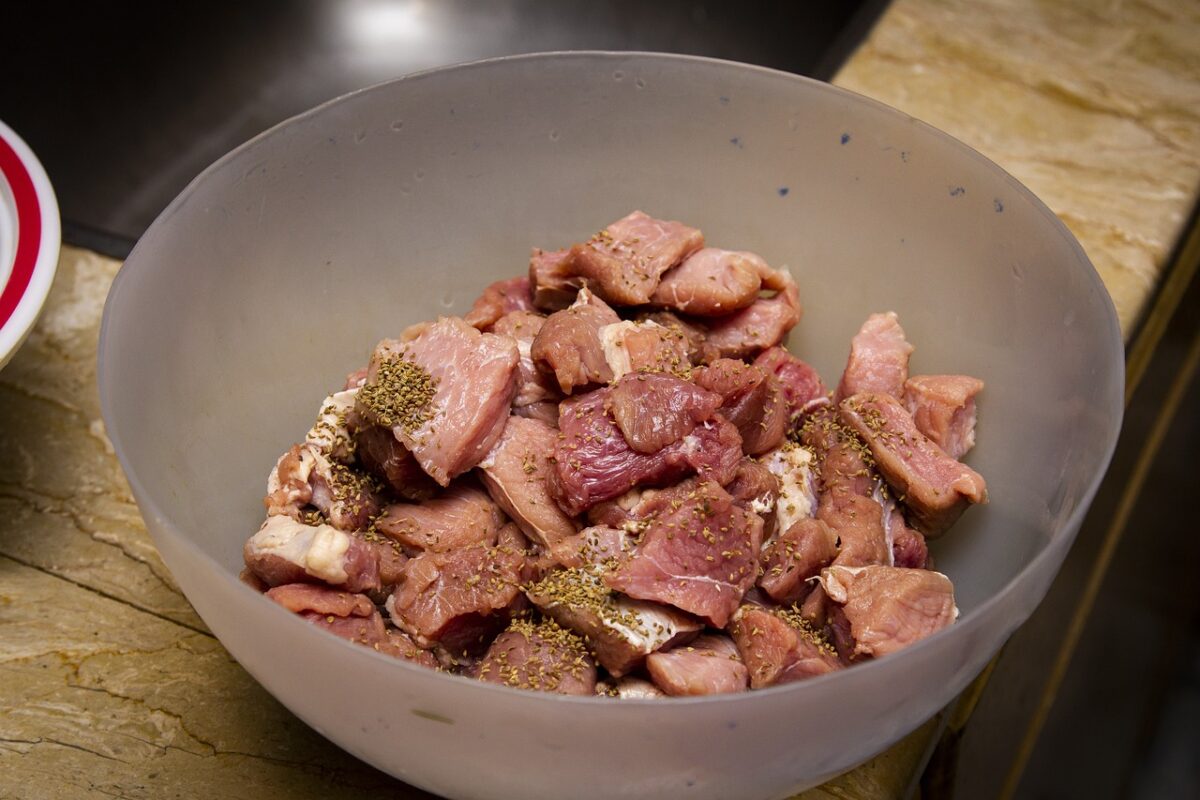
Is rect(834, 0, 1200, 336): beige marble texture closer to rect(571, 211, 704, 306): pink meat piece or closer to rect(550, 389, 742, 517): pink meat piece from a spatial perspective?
rect(571, 211, 704, 306): pink meat piece

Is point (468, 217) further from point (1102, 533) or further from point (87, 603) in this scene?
point (1102, 533)

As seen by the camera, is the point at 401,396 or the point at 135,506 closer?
the point at 401,396

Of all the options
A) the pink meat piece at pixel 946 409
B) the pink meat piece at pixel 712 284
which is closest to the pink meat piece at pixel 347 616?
the pink meat piece at pixel 712 284

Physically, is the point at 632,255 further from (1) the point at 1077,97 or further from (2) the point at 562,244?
(1) the point at 1077,97

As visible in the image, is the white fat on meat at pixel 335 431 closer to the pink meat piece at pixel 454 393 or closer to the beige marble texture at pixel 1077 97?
the pink meat piece at pixel 454 393

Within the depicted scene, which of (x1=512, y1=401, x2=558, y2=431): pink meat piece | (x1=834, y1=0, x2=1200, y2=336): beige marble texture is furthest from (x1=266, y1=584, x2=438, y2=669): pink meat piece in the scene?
(x1=834, y1=0, x2=1200, y2=336): beige marble texture

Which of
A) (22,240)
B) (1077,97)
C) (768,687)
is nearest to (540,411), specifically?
(768,687)
